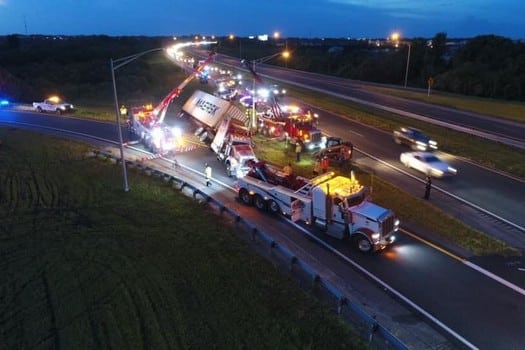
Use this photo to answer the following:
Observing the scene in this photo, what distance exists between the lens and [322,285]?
14094 millimetres

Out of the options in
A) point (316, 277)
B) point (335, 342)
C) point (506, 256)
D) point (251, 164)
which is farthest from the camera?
point (251, 164)

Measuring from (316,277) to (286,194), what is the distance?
18.8 ft

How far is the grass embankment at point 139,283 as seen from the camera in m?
11.9

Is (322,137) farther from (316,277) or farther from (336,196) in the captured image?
(316,277)

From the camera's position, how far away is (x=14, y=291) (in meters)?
14.2

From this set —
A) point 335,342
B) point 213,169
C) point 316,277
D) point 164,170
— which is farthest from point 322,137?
point 335,342

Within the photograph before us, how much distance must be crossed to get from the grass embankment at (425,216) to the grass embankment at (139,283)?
851 cm

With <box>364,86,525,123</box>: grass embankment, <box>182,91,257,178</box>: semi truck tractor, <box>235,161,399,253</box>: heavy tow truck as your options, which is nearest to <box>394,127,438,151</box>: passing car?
<box>182,91,257,178</box>: semi truck tractor

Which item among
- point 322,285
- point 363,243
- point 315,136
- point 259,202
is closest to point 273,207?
point 259,202

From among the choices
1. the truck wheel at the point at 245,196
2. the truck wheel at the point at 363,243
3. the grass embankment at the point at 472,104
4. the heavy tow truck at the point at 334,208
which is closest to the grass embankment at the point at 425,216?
the heavy tow truck at the point at 334,208

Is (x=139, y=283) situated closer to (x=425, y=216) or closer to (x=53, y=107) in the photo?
(x=425, y=216)

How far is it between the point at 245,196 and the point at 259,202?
108 cm

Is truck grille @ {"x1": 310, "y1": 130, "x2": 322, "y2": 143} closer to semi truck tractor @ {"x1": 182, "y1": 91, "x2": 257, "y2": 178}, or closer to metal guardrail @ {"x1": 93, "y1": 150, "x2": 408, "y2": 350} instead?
semi truck tractor @ {"x1": 182, "y1": 91, "x2": 257, "y2": 178}

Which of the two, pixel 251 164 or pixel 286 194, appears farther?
pixel 251 164
